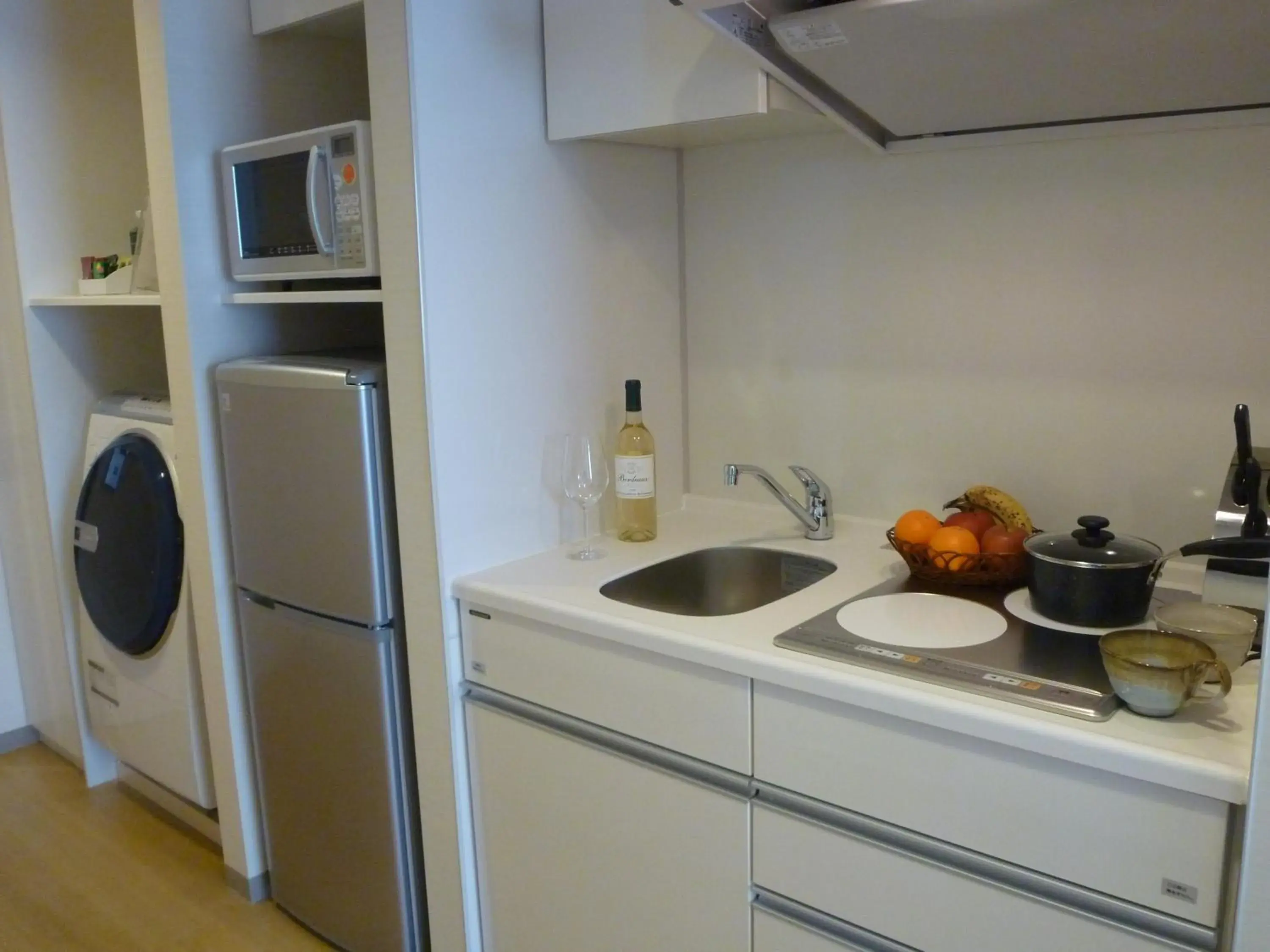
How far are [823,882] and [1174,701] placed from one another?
53 cm

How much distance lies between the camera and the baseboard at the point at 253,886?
92.4 inches

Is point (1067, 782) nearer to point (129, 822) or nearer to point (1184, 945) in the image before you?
point (1184, 945)

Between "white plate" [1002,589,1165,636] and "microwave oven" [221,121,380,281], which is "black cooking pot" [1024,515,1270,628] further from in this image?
"microwave oven" [221,121,380,281]

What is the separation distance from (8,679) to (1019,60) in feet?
10.5

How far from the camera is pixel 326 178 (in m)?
1.82

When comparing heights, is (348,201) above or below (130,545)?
above

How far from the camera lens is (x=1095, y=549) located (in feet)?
4.71

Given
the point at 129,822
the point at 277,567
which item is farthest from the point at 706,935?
the point at 129,822

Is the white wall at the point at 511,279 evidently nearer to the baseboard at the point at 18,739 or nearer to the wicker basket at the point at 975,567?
the wicker basket at the point at 975,567

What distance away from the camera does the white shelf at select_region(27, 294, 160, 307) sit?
2.28 m

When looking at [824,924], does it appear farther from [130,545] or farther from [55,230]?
[55,230]

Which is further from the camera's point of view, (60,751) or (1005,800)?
(60,751)

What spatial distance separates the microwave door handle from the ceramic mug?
141 cm

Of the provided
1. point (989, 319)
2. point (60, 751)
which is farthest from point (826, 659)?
point (60, 751)
